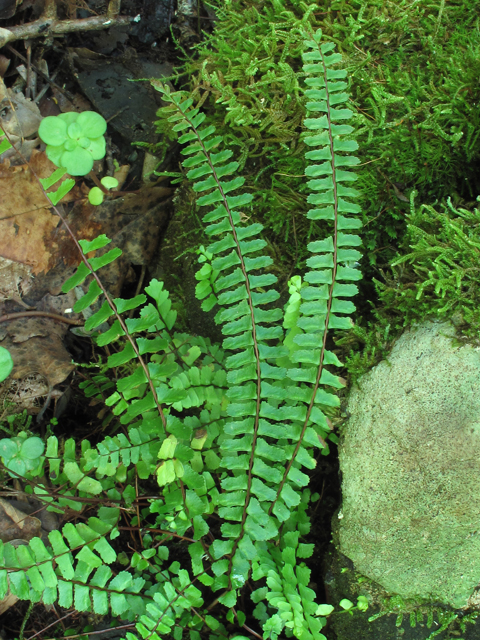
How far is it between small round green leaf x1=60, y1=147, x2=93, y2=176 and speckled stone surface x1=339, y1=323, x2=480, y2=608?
2.02 m

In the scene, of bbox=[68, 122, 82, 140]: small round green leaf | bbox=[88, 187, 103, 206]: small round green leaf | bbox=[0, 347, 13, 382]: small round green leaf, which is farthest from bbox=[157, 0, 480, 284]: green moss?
bbox=[0, 347, 13, 382]: small round green leaf

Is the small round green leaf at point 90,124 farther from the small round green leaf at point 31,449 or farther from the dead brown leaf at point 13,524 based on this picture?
the dead brown leaf at point 13,524

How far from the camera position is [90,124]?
279 cm

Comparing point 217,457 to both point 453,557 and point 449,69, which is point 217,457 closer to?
point 453,557

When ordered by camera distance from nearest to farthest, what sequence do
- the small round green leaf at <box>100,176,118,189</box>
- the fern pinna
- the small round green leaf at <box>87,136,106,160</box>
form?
the fern pinna → the small round green leaf at <box>87,136,106,160</box> → the small round green leaf at <box>100,176,118,189</box>

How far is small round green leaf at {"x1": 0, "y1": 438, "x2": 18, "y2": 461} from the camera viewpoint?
2.33m

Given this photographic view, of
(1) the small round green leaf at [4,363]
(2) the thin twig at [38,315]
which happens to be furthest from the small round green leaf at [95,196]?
(1) the small round green leaf at [4,363]

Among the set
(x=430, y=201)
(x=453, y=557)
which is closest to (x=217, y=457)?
(x=453, y=557)

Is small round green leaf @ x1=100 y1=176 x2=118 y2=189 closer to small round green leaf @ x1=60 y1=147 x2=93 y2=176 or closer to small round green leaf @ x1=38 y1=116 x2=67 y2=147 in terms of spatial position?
small round green leaf @ x1=60 y1=147 x2=93 y2=176

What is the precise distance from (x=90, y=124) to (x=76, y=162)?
248mm

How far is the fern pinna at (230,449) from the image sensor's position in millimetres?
2090

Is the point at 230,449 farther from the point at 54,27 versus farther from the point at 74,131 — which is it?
the point at 54,27

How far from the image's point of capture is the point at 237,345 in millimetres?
2203

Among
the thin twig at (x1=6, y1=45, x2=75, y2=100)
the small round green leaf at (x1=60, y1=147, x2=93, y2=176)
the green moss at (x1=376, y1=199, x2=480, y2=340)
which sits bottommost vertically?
the green moss at (x1=376, y1=199, x2=480, y2=340)
